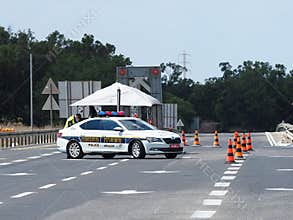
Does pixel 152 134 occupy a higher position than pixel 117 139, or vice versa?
pixel 152 134

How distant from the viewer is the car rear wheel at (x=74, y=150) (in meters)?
30.3

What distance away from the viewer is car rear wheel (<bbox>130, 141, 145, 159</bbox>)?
96.2 feet

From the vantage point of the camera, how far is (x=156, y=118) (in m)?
52.4

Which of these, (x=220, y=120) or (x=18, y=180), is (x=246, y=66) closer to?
(x=220, y=120)

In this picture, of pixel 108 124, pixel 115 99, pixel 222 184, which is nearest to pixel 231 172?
pixel 222 184

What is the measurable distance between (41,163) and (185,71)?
4924 inches

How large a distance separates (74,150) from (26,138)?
54.2 ft

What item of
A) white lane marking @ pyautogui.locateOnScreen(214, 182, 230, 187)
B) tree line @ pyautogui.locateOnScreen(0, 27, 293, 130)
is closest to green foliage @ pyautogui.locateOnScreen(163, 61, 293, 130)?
tree line @ pyautogui.locateOnScreen(0, 27, 293, 130)

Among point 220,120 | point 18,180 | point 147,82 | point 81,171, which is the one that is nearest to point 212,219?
point 18,180

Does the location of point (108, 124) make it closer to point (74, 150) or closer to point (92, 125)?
point (92, 125)

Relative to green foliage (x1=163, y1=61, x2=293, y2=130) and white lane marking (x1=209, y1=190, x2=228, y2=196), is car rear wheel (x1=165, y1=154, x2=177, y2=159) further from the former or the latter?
green foliage (x1=163, y1=61, x2=293, y2=130)

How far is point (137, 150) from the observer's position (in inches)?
1160

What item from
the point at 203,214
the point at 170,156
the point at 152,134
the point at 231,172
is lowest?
the point at 203,214

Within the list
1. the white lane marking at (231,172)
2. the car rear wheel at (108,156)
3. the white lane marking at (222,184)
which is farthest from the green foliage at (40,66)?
the white lane marking at (222,184)
